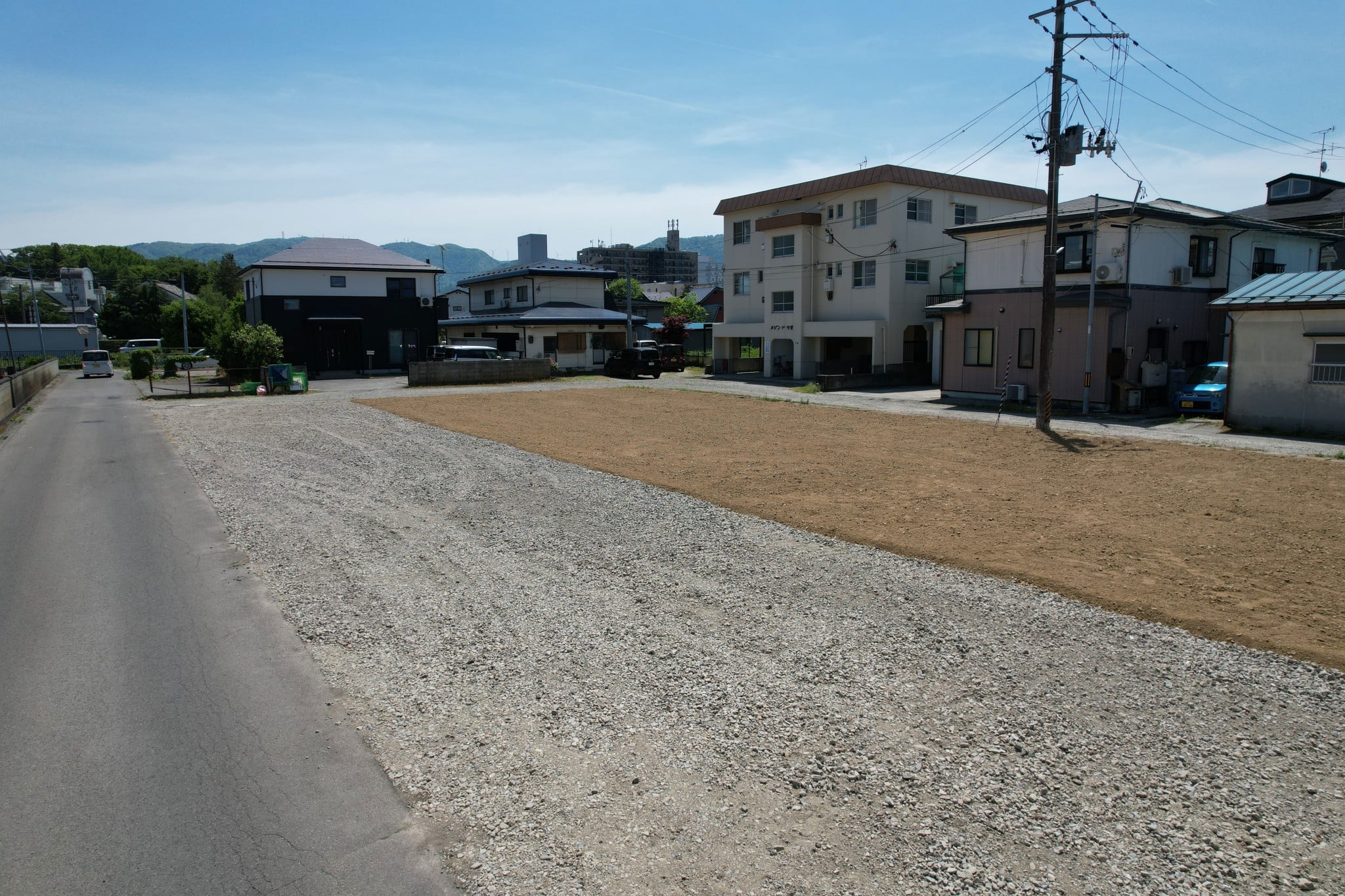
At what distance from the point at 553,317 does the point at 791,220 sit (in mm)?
14908

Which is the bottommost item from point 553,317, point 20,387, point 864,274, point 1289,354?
point 20,387

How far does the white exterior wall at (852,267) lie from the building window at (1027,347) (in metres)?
9.86

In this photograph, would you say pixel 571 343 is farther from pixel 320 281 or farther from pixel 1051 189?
pixel 1051 189

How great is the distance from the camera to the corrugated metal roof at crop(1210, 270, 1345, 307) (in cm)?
1858

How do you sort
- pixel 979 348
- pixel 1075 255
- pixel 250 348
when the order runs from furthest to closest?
pixel 250 348
pixel 979 348
pixel 1075 255

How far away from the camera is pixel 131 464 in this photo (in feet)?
54.5

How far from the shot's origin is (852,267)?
38.5 metres

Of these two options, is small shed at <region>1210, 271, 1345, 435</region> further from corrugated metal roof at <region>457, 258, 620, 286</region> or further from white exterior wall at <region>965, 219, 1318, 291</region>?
corrugated metal roof at <region>457, 258, 620, 286</region>

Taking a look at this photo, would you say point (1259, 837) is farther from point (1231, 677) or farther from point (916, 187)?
point (916, 187)

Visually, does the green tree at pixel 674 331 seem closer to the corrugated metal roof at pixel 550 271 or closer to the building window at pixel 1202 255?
the corrugated metal roof at pixel 550 271

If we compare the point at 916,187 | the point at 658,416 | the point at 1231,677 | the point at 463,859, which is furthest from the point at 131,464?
the point at 916,187

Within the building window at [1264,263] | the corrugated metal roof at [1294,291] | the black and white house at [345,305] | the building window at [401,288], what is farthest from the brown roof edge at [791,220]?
the corrugated metal roof at [1294,291]

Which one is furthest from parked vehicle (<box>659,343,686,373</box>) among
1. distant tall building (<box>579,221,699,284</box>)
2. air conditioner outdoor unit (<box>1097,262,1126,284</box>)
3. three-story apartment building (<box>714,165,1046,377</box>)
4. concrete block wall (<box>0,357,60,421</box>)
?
distant tall building (<box>579,221,699,284</box>)

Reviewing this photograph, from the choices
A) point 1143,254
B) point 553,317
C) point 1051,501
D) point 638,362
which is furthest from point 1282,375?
point 553,317
